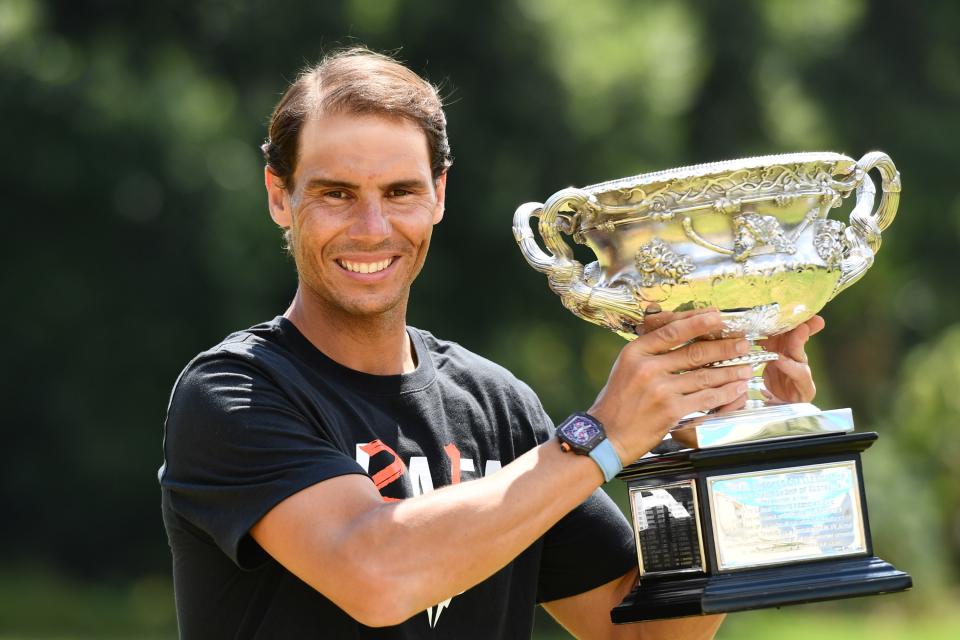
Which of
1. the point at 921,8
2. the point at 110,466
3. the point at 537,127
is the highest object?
the point at 921,8

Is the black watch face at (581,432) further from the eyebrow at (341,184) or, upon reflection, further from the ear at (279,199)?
the ear at (279,199)

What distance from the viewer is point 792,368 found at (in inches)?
112

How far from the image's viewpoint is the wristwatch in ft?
7.85

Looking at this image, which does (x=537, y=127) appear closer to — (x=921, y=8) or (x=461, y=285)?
(x=461, y=285)

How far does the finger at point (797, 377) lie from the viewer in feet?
9.32

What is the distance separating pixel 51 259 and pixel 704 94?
6262 mm

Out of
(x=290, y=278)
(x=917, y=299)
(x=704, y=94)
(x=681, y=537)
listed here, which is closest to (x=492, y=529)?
(x=681, y=537)

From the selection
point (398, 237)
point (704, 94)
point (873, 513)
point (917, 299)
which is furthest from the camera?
point (917, 299)

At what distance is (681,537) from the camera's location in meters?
2.74

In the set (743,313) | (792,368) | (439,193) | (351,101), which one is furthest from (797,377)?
(351,101)

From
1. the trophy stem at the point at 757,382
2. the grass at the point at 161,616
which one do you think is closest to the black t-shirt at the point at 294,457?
the trophy stem at the point at 757,382

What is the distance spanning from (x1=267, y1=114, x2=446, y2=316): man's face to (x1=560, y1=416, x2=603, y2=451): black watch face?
1.62 ft

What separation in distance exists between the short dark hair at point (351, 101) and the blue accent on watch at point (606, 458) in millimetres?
713

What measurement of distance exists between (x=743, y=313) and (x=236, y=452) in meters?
0.95
